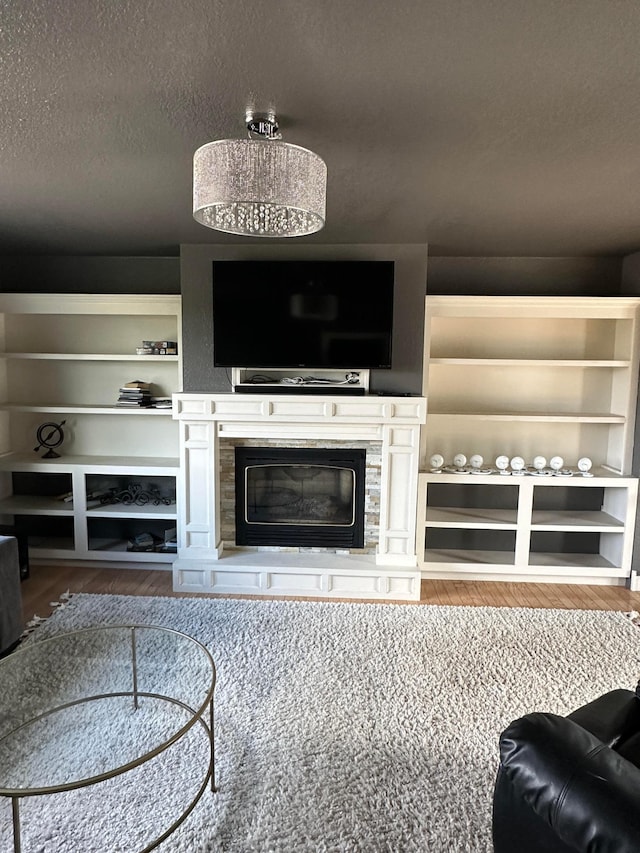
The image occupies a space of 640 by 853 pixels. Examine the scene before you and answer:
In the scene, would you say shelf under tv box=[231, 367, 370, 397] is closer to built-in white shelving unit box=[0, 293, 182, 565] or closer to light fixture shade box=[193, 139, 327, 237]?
built-in white shelving unit box=[0, 293, 182, 565]

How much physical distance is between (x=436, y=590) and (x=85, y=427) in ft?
10.3

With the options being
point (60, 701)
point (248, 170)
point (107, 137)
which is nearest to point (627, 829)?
point (248, 170)

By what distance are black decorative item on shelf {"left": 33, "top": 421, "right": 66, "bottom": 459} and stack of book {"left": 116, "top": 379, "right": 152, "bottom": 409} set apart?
2.10 ft

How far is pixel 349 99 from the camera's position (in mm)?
1628

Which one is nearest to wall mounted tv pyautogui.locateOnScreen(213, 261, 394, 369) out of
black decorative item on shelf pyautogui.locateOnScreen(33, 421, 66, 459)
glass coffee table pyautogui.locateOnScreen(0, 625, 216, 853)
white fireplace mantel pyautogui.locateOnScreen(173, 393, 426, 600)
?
white fireplace mantel pyautogui.locateOnScreen(173, 393, 426, 600)

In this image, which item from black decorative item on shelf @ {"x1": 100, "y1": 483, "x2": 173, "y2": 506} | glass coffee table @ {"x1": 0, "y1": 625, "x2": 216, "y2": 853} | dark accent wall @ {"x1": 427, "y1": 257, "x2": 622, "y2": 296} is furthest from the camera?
black decorative item on shelf @ {"x1": 100, "y1": 483, "x2": 173, "y2": 506}

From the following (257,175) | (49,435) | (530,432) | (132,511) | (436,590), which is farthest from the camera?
(49,435)

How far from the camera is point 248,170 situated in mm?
1593

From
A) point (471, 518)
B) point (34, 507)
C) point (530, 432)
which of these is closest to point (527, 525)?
point (471, 518)

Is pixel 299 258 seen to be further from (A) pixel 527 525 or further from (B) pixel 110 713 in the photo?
(B) pixel 110 713

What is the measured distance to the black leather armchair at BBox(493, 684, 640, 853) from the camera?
1.09m

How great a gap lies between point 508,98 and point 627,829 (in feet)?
6.16

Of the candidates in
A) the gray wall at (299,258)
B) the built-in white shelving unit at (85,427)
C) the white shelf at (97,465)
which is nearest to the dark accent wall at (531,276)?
the gray wall at (299,258)

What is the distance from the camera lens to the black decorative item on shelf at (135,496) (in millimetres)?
4316
